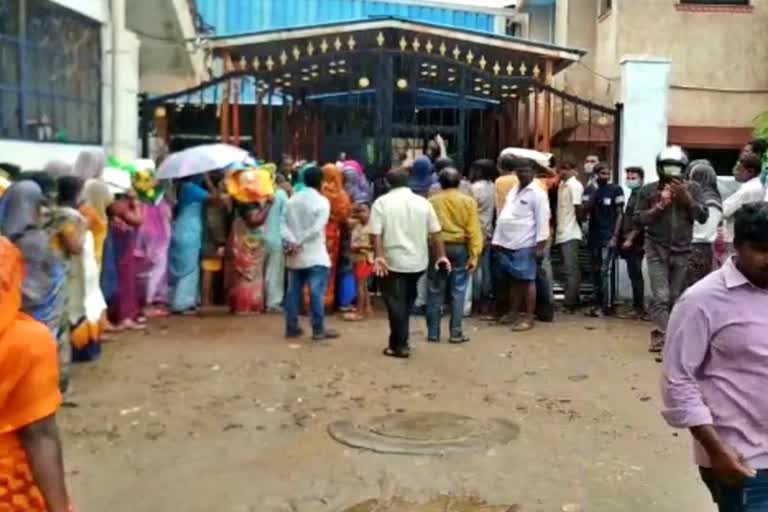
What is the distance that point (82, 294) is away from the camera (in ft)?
25.7

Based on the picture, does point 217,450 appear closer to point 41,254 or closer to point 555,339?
point 41,254

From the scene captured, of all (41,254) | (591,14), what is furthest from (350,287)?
(591,14)

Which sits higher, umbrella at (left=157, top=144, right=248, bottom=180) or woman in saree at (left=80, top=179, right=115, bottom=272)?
umbrella at (left=157, top=144, right=248, bottom=180)

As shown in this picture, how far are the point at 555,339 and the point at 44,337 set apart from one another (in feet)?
24.0

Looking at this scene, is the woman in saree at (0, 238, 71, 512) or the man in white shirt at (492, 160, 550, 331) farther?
the man in white shirt at (492, 160, 550, 331)

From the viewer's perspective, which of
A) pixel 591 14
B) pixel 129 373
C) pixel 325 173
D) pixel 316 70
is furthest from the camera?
pixel 591 14

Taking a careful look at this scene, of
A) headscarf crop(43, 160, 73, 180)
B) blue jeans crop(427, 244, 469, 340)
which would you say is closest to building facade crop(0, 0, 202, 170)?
headscarf crop(43, 160, 73, 180)

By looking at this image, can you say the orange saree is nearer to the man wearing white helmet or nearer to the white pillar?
the man wearing white helmet

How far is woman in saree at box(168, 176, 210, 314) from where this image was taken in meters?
10.4

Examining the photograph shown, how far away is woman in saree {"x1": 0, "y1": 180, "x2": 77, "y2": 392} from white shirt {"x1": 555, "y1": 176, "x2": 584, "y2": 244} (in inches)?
217

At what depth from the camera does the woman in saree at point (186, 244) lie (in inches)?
411

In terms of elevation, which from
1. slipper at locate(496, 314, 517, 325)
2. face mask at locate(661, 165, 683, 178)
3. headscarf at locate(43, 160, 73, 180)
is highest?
face mask at locate(661, 165, 683, 178)

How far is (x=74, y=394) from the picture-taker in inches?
285

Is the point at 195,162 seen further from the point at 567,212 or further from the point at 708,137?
the point at 708,137
